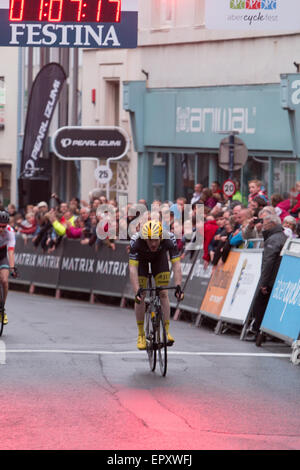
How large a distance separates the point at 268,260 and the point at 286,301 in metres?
1.02

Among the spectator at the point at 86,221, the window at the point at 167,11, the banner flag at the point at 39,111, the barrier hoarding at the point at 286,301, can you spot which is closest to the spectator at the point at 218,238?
the barrier hoarding at the point at 286,301

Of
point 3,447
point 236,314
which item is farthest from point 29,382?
point 236,314

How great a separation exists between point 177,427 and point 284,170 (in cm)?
2106

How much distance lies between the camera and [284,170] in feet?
100

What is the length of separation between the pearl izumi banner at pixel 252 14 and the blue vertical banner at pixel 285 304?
128 inches

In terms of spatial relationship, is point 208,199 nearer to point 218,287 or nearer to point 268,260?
point 218,287

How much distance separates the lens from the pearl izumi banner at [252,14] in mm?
16266

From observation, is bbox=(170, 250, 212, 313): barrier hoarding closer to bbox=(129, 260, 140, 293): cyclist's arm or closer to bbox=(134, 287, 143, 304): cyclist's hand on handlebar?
bbox=(129, 260, 140, 293): cyclist's arm

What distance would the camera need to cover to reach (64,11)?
16.9 metres

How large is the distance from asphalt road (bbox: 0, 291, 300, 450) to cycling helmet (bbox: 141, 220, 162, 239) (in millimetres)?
1583

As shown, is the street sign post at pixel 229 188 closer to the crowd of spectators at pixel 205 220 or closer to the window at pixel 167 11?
the crowd of spectators at pixel 205 220

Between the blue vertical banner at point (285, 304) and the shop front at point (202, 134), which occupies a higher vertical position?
the shop front at point (202, 134)
